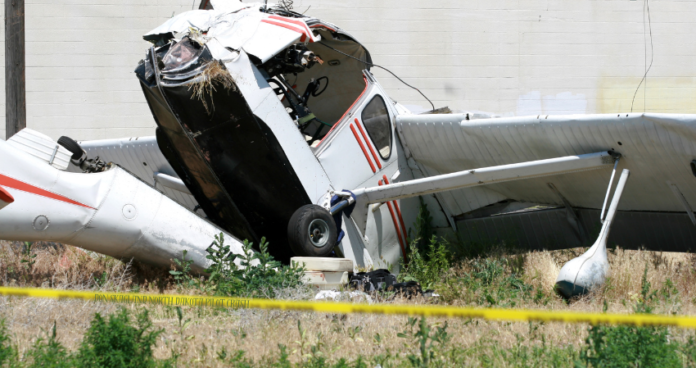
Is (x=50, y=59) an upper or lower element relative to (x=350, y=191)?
lower

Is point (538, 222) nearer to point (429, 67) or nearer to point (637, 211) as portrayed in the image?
point (637, 211)

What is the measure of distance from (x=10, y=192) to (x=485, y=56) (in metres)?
12.6

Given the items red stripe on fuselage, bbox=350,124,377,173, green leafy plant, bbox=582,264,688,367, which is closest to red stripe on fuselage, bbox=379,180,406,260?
red stripe on fuselage, bbox=350,124,377,173

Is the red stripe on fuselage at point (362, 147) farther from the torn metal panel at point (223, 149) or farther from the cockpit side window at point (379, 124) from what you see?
the torn metal panel at point (223, 149)

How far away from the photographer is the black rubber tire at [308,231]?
698 centimetres

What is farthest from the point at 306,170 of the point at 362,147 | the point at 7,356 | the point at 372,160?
the point at 7,356

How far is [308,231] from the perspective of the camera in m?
7.04

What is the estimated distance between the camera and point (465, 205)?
9.41m

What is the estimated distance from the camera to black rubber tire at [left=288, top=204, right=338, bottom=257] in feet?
22.9

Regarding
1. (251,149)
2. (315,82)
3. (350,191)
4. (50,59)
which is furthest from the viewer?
(50,59)

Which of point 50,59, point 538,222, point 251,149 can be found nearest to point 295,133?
point 251,149

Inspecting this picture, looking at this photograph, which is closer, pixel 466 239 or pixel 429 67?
pixel 466 239

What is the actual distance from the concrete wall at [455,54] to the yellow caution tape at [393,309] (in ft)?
35.3

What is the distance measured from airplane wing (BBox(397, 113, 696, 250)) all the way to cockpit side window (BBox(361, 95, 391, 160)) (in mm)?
234
